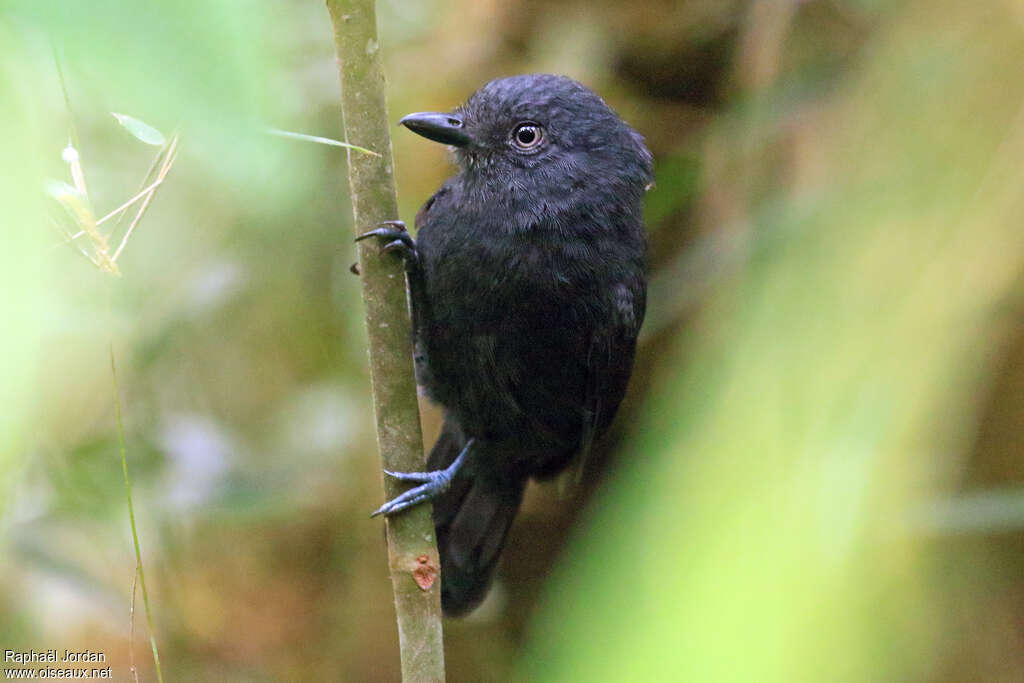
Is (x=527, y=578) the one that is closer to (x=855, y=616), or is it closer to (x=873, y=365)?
(x=873, y=365)

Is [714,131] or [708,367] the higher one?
[714,131]

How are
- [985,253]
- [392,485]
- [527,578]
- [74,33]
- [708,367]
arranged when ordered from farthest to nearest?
[527,578] < [392,485] < [985,253] < [708,367] < [74,33]

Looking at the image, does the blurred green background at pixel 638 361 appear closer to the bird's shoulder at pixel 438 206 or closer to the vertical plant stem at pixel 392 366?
the vertical plant stem at pixel 392 366

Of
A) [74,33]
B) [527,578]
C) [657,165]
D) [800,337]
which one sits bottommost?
[527,578]

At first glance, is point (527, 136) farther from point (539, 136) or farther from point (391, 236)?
point (391, 236)

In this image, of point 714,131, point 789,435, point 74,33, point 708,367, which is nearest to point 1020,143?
point 708,367

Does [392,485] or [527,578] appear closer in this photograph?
[392,485]

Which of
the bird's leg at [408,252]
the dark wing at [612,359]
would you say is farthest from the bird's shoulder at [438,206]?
the dark wing at [612,359]
